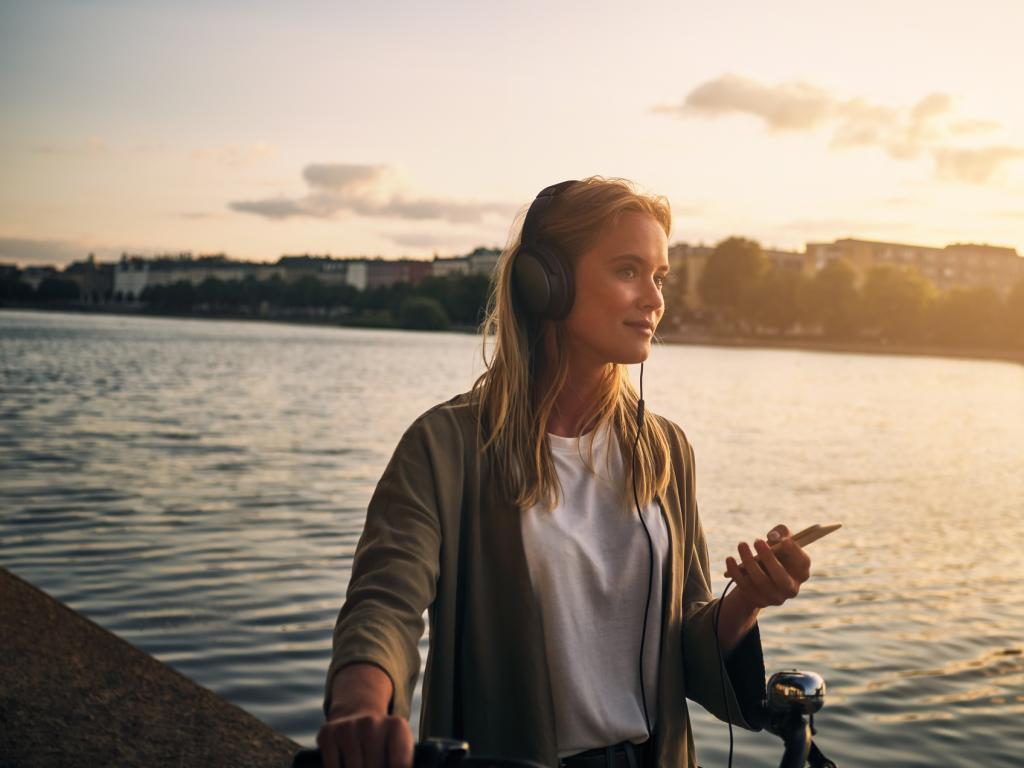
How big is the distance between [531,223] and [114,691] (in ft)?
10.7

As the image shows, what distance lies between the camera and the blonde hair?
2043 millimetres

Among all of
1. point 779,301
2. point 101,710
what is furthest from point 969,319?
point 101,710

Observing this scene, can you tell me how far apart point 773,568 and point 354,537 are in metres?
9.88

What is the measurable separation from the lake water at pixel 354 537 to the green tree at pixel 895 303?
95.6 metres

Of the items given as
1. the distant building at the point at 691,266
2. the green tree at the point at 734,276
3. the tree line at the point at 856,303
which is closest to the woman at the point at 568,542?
the tree line at the point at 856,303

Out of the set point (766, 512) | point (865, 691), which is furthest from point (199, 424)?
point (865, 691)

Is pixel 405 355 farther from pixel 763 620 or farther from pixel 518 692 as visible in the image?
pixel 518 692

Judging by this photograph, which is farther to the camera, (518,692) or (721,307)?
(721,307)

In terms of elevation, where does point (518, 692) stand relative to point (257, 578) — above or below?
above

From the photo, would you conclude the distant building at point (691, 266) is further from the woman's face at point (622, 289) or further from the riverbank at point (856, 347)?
the woman's face at point (622, 289)

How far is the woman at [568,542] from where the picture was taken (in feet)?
6.36

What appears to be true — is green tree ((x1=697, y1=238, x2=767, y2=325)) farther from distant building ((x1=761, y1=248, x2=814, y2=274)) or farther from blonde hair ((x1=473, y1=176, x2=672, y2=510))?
blonde hair ((x1=473, y1=176, x2=672, y2=510))

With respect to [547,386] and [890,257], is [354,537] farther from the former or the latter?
[890,257]

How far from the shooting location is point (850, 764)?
6395mm
